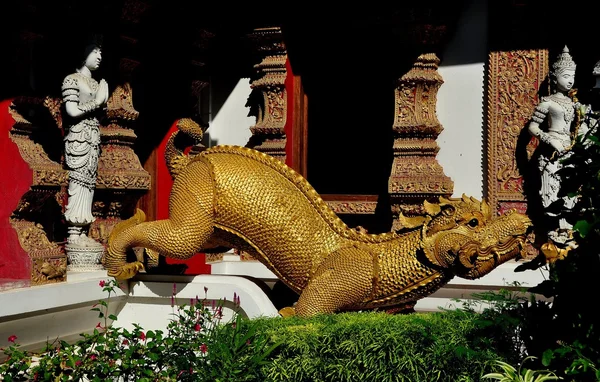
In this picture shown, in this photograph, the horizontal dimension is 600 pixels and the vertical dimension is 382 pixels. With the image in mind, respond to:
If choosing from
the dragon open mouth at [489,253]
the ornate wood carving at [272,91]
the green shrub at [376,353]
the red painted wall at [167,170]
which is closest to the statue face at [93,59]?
the red painted wall at [167,170]

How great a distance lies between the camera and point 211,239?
572cm

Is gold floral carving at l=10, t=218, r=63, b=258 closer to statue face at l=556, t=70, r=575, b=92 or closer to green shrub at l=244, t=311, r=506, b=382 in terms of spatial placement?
green shrub at l=244, t=311, r=506, b=382

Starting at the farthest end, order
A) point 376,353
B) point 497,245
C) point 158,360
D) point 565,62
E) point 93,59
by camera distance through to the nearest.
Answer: point 565,62 → point 93,59 → point 497,245 → point 158,360 → point 376,353

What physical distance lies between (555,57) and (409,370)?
4.31 metres

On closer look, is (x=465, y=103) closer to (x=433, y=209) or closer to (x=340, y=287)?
(x=433, y=209)

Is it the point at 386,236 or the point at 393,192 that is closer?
the point at 386,236

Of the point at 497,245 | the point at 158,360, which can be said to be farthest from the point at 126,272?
the point at 497,245

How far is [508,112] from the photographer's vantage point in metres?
7.41

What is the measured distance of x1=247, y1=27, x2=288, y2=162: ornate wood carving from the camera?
25.8 feet

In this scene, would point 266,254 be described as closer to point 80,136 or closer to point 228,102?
point 80,136

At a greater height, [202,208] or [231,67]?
[231,67]

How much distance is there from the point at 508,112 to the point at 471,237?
2795 mm

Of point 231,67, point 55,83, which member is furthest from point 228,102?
point 55,83

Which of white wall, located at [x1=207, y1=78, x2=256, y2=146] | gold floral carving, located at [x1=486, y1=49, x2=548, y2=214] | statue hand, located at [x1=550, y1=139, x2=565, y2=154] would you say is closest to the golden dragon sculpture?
statue hand, located at [x1=550, y1=139, x2=565, y2=154]
